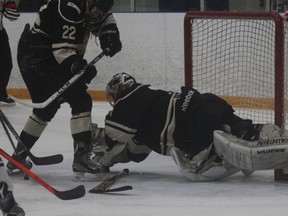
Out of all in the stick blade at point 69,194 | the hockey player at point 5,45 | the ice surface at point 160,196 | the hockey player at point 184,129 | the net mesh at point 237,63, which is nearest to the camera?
the stick blade at point 69,194

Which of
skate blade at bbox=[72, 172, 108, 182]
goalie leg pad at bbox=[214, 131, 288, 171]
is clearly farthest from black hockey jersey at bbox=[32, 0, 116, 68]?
goalie leg pad at bbox=[214, 131, 288, 171]

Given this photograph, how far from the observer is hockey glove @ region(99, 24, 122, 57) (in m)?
3.74

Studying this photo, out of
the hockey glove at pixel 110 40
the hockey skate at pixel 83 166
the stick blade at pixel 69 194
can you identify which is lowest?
the hockey skate at pixel 83 166

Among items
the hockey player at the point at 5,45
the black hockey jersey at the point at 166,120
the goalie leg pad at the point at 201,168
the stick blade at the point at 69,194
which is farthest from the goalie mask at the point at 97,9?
the hockey player at the point at 5,45

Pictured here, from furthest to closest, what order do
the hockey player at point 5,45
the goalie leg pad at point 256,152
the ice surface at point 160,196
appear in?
the hockey player at point 5,45, the goalie leg pad at point 256,152, the ice surface at point 160,196

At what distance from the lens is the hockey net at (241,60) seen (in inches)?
144

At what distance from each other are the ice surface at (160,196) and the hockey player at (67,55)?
0.22 meters

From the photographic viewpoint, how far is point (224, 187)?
3512 mm

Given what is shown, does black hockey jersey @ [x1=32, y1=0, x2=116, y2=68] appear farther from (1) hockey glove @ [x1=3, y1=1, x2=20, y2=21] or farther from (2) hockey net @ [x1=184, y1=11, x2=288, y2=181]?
(1) hockey glove @ [x1=3, y1=1, x2=20, y2=21]

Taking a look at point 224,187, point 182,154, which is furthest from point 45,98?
point 224,187

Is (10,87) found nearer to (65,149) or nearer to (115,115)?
(65,149)

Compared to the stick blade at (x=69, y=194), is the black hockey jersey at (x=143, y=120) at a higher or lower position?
higher

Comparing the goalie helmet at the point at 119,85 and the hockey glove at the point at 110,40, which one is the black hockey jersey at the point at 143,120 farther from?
the hockey glove at the point at 110,40

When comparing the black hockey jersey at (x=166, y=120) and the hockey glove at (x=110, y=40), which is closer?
the black hockey jersey at (x=166, y=120)
